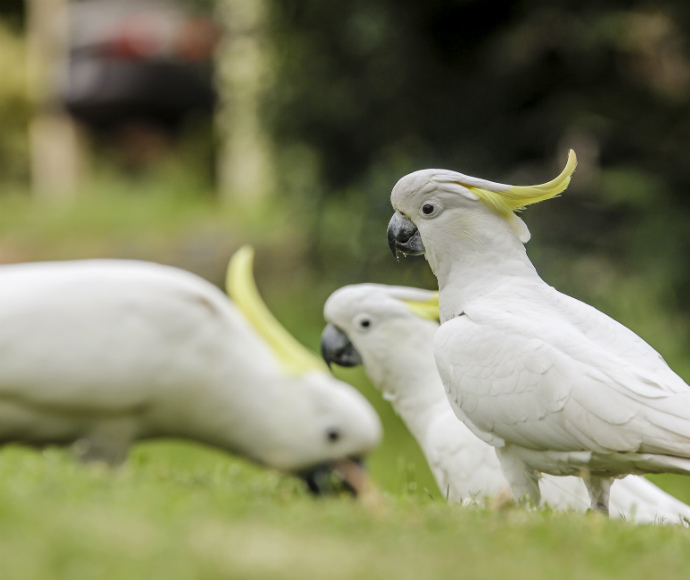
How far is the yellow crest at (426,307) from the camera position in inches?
128

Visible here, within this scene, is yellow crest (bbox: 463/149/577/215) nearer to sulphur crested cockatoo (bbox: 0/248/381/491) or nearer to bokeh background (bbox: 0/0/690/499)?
sulphur crested cockatoo (bbox: 0/248/381/491)

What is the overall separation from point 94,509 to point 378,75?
6.07 metres

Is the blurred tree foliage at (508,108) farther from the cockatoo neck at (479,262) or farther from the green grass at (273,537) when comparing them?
the green grass at (273,537)

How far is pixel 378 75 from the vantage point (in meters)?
7.49

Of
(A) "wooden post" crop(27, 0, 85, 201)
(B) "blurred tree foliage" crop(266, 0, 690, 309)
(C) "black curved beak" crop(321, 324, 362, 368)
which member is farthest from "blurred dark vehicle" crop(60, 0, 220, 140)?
(C) "black curved beak" crop(321, 324, 362, 368)

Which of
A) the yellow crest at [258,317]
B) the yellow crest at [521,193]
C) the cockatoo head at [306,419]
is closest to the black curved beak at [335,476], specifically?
the cockatoo head at [306,419]

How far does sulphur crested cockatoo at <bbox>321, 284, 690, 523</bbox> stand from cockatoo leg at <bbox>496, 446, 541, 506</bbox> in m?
0.23

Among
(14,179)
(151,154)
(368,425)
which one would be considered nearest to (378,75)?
(368,425)

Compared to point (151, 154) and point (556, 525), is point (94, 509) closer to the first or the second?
point (556, 525)

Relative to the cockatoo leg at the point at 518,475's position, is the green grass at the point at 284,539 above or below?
above

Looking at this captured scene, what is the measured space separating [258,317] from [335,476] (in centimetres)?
79

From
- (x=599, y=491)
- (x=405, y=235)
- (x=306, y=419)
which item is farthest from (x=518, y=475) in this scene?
(x=306, y=419)

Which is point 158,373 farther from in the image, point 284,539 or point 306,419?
point 284,539

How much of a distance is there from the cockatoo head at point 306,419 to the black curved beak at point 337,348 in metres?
0.66
